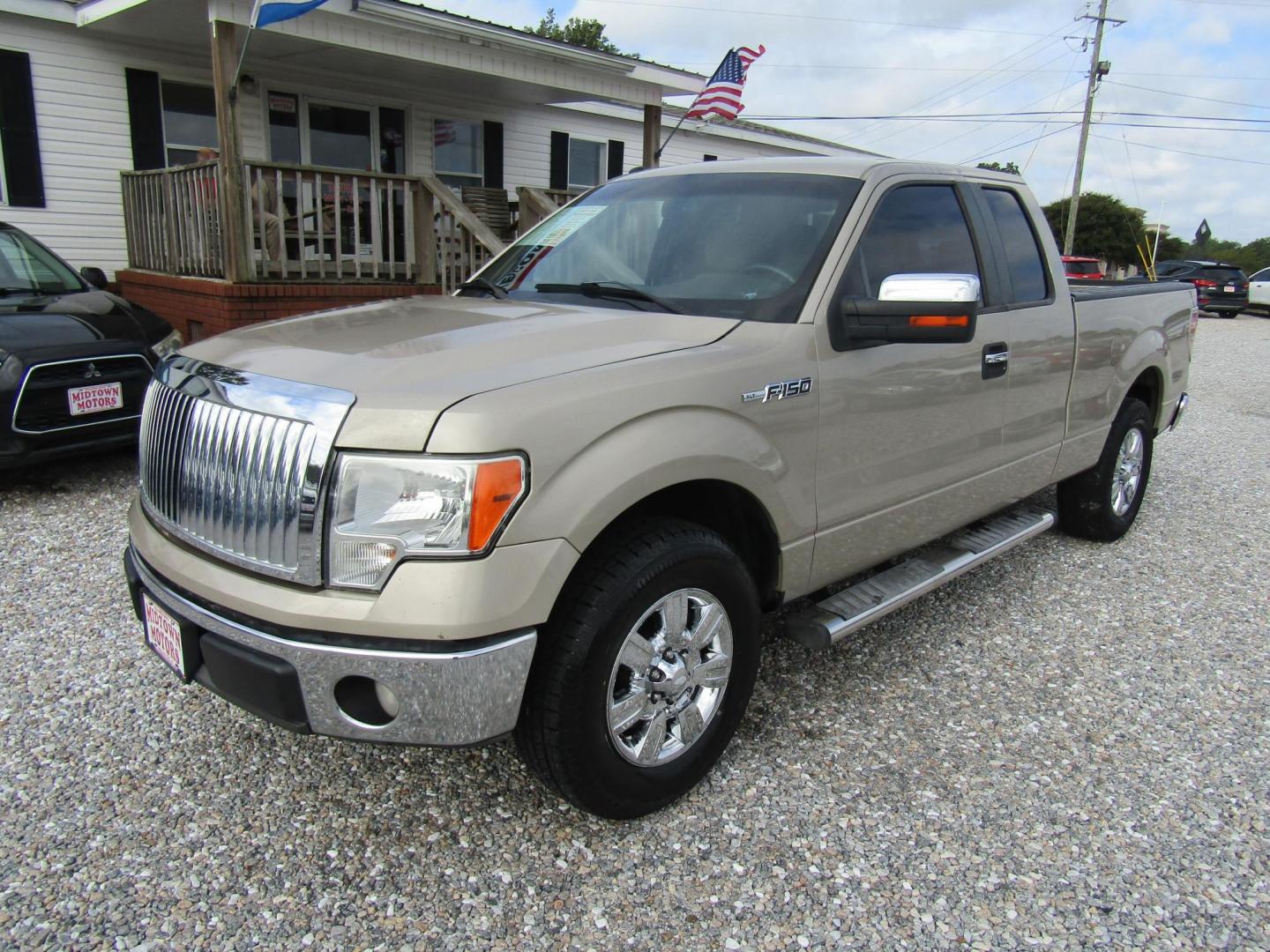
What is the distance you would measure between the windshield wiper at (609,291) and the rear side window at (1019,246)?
1732 mm

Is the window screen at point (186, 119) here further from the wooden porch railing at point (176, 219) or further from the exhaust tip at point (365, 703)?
the exhaust tip at point (365, 703)

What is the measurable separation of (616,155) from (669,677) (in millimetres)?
14833

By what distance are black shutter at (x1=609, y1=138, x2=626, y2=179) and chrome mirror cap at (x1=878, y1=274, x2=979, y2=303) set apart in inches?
547

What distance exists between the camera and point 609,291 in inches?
124

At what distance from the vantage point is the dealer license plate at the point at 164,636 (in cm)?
241

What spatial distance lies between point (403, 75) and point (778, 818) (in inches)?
446

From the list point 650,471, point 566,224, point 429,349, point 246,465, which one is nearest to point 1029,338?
point 566,224

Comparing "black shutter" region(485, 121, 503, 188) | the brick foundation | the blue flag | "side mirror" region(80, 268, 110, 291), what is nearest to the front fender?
the brick foundation

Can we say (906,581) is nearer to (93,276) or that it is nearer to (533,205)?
(93,276)

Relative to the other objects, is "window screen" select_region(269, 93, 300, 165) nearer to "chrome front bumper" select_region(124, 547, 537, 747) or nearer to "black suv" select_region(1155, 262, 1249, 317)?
"chrome front bumper" select_region(124, 547, 537, 747)

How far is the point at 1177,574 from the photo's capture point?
4.80 metres

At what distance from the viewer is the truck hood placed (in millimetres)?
2125

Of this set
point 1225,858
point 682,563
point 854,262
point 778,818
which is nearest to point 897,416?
point 854,262

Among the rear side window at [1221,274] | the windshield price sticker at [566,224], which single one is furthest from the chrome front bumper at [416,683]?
the rear side window at [1221,274]
